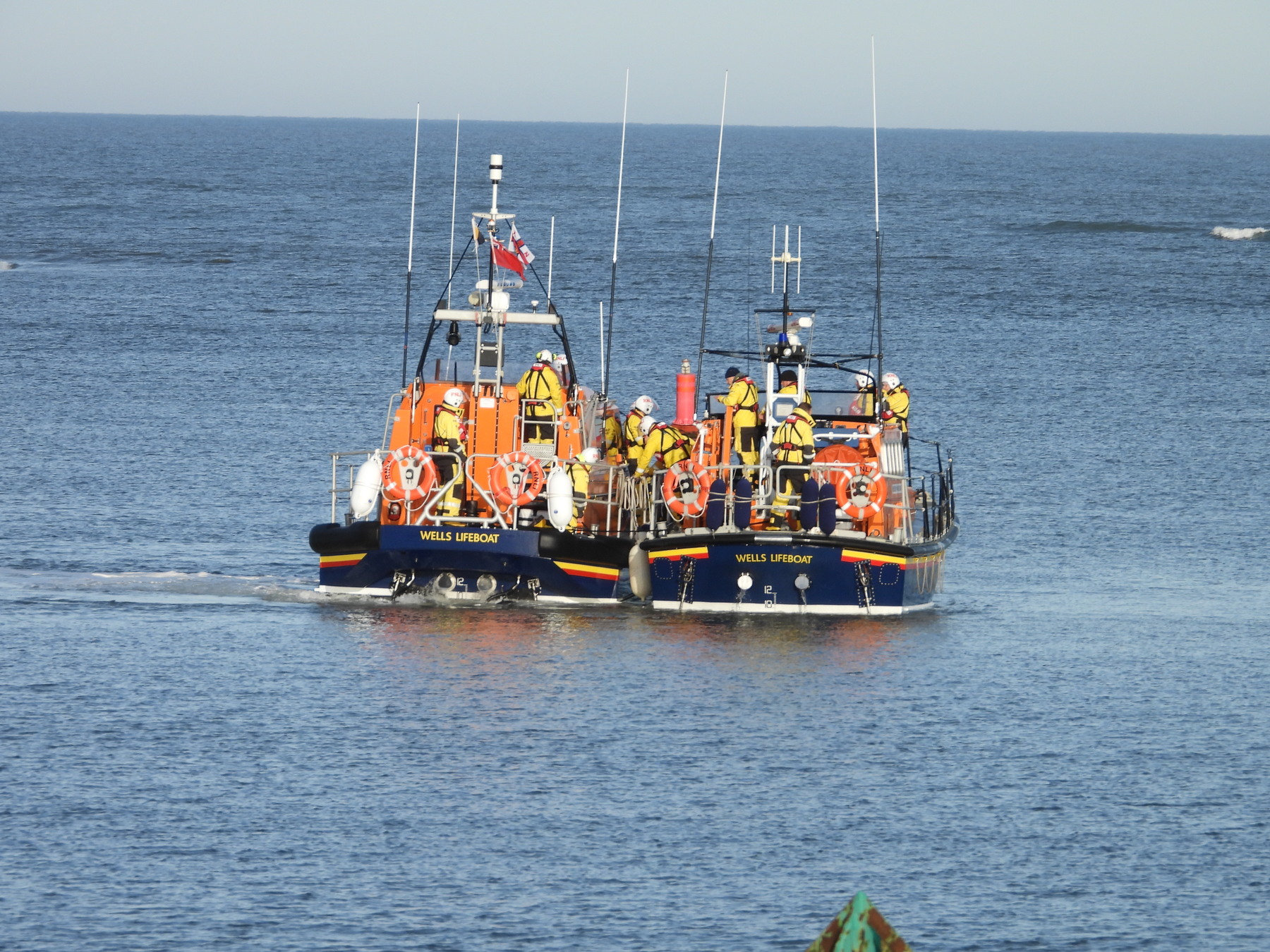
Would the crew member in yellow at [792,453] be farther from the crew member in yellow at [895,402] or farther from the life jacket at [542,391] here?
Result: the life jacket at [542,391]

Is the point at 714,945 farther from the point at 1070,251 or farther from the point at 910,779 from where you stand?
the point at 1070,251

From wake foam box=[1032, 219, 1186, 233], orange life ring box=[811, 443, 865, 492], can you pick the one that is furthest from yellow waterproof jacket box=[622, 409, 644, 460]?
wake foam box=[1032, 219, 1186, 233]

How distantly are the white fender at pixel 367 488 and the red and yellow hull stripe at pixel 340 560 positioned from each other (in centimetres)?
41

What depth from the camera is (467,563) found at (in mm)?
18625

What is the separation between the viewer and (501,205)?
9031cm

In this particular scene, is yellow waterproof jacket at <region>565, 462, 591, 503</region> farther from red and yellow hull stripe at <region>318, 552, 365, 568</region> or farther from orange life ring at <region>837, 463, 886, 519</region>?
orange life ring at <region>837, 463, 886, 519</region>

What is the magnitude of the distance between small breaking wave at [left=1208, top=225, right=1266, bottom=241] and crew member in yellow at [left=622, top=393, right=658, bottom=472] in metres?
66.3

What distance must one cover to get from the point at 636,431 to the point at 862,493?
100 inches

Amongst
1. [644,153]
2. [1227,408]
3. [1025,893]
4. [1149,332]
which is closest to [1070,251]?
[1149,332]

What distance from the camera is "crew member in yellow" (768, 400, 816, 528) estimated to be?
1877 cm

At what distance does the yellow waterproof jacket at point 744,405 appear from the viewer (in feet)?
63.1

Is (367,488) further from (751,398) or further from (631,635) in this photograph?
(751,398)

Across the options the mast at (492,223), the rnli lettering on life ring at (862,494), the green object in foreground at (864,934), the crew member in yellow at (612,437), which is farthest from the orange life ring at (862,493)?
the green object in foreground at (864,934)

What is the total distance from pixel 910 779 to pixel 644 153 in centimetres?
17226
